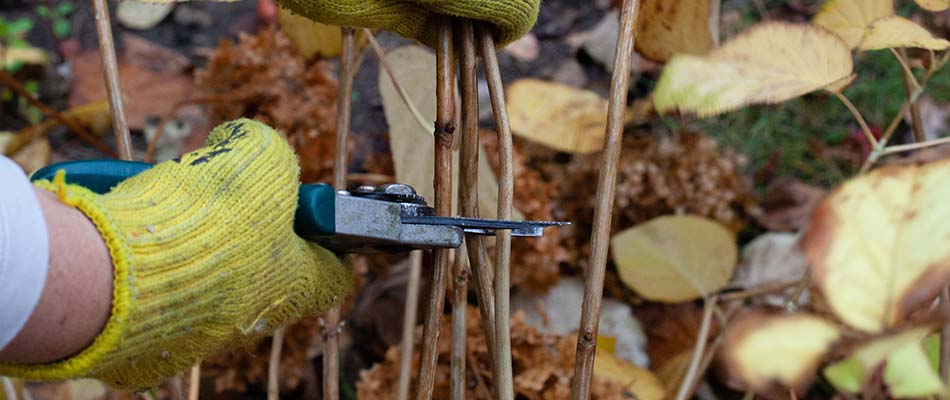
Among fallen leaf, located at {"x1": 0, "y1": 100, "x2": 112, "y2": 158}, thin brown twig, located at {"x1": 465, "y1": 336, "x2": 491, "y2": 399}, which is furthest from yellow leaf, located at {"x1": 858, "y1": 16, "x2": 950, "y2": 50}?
fallen leaf, located at {"x1": 0, "y1": 100, "x2": 112, "y2": 158}

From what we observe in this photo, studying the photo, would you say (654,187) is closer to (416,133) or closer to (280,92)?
(416,133)

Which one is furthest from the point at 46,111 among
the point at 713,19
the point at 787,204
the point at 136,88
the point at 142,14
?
the point at 787,204

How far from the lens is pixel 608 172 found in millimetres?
647

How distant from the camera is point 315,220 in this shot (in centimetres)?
59

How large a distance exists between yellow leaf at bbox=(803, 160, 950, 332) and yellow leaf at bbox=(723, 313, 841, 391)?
0.05 ft

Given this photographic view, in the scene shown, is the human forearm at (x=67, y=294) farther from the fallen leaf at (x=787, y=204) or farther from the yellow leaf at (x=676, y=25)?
the fallen leaf at (x=787, y=204)

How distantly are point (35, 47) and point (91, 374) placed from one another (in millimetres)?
1430

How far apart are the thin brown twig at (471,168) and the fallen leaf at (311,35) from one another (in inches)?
18.7

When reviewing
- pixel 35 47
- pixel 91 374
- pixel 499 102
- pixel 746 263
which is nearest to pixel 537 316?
pixel 746 263

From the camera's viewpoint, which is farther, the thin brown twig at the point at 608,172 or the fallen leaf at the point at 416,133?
the fallen leaf at the point at 416,133

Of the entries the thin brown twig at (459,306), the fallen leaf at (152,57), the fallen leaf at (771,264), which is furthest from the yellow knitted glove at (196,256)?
the fallen leaf at (152,57)

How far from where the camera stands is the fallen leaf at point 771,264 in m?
1.30

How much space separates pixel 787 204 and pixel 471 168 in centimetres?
96

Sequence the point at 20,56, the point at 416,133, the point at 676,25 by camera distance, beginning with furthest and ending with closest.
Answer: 1. the point at 20,56
2. the point at 416,133
3. the point at 676,25
